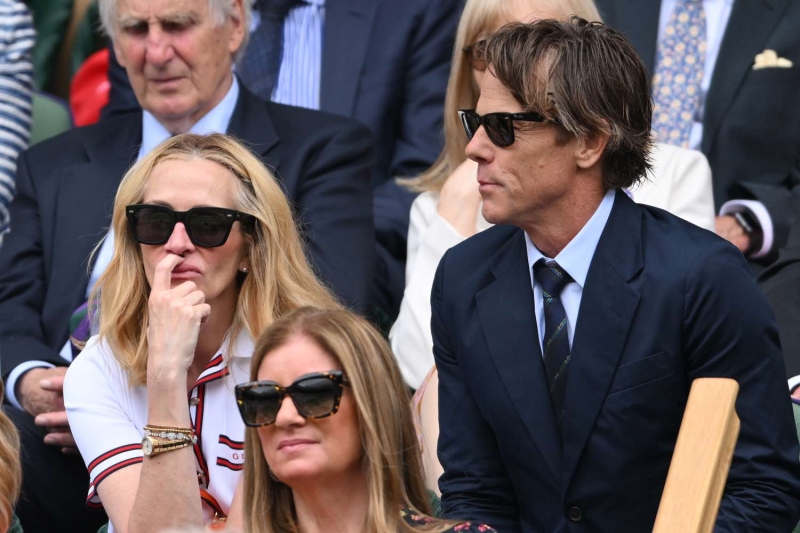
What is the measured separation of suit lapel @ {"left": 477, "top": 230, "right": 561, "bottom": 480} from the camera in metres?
2.84

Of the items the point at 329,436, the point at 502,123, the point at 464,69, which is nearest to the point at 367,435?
the point at 329,436

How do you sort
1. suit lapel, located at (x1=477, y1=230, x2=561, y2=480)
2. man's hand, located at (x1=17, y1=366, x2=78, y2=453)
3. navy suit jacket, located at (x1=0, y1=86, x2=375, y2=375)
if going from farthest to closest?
navy suit jacket, located at (x1=0, y1=86, x2=375, y2=375)
man's hand, located at (x1=17, y1=366, x2=78, y2=453)
suit lapel, located at (x1=477, y1=230, x2=561, y2=480)

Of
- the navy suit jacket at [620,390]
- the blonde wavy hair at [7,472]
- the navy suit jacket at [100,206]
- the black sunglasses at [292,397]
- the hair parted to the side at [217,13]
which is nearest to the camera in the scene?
the black sunglasses at [292,397]

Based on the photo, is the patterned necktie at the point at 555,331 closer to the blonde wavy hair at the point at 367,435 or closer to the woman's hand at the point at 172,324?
the blonde wavy hair at the point at 367,435

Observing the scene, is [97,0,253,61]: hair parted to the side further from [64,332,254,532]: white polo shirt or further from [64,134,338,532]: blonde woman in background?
[64,332,254,532]: white polo shirt

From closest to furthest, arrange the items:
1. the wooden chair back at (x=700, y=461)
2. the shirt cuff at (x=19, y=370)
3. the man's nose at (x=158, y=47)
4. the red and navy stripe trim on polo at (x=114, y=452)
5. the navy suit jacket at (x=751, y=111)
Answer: the wooden chair back at (x=700, y=461)
the red and navy stripe trim on polo at (x=114, y=452)
the shirt cuff at (x=19, y=370)
the man's nose at (x=158, y=47)
the navy suit jacket at (x=751, y=111)

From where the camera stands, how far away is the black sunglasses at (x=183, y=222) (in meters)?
3.26

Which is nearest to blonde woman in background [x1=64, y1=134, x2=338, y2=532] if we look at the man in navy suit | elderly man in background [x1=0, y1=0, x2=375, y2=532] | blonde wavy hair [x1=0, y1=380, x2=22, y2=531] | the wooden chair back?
blonde wavy hair [x1=0, y1=380, x2=22, y2=531]

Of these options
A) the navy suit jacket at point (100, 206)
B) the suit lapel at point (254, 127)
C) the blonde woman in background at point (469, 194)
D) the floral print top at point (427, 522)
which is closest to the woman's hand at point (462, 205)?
the blonde woman in background at point (469, 194)

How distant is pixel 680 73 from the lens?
4871 millimetres

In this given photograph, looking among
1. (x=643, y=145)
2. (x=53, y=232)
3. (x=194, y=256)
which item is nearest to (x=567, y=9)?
(x=643, y=145)

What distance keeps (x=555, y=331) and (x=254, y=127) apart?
185cm

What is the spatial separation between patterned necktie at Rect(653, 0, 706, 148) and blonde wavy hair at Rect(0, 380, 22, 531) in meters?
2.73

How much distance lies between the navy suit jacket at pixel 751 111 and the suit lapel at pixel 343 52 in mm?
1397
